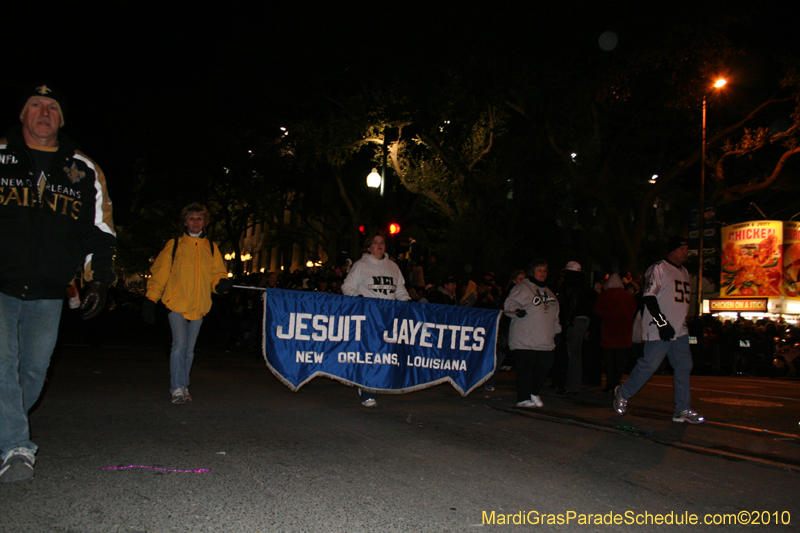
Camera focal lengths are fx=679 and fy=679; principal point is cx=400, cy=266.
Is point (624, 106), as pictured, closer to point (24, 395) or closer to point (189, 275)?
point (189, 275)

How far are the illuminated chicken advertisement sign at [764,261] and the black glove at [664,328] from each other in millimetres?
18645

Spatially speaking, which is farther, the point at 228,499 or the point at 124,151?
the point at 124,151

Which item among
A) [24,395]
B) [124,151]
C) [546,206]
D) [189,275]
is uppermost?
[546,206]

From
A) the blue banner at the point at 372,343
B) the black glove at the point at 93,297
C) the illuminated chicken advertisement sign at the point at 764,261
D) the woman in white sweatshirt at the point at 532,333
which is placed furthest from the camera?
the illuminated chicken advertisement sign at the point at 764,261

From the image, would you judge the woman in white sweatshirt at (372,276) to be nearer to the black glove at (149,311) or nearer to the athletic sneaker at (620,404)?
the black glove at (149,311)

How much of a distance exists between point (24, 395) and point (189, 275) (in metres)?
3.11

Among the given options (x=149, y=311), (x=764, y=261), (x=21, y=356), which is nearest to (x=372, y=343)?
(x=149, y=311)

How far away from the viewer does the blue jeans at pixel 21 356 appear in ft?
12.1

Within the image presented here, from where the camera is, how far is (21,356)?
12.8 ft

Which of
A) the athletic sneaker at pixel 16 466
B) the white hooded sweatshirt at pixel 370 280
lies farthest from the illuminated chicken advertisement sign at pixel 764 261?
the athletic sneaker at pixel 16 466

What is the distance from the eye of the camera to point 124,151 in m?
12.9

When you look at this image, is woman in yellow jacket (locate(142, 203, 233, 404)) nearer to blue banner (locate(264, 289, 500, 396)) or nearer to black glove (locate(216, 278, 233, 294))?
black glove (locate(216, 278, 233, 294))

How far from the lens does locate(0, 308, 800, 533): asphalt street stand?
3516 millimetres

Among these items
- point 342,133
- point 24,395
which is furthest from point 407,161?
point 24,395
